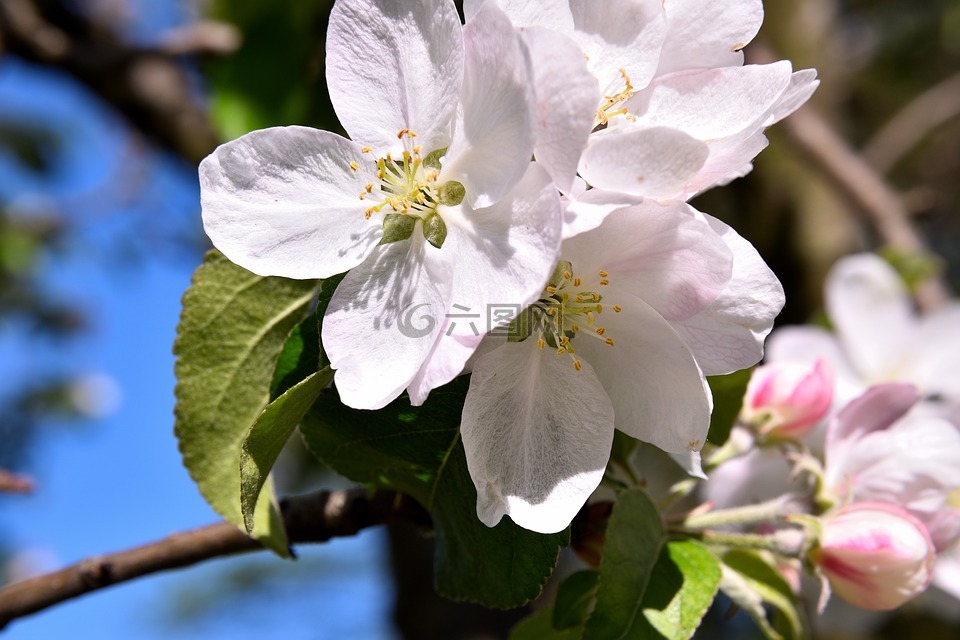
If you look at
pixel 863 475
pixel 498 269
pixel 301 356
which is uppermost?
pixel 498 269

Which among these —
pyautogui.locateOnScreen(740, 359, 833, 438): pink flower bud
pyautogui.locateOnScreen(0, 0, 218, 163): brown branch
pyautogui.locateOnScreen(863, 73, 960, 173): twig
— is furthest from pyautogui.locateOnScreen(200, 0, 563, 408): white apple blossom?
pyautogui.locateOnScreen(863, 73, 960, 173): twig

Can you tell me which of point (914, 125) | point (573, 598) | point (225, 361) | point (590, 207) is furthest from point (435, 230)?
point (914, 125)

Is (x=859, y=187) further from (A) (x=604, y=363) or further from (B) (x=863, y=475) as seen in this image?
(A) (x=604, y=363)

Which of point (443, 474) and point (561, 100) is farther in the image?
point (443, 474)

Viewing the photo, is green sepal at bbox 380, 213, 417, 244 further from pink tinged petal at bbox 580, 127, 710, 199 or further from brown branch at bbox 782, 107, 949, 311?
brown branch at bbox 782, 107, 949, 311

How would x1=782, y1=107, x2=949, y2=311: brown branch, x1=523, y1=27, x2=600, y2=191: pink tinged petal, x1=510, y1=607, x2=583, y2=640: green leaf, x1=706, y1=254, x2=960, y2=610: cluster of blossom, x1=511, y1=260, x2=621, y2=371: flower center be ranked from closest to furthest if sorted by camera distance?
1. x1=523, y1=27, x2=600, y2=191: pink tinged petal
2. x1=511, y1=260, x2=621, y2=371: flower center
3. x1=706, y1=254, x2=960, y2=610: cluster of blossom
4. x1=510, y1=607, x2=583, y2=640: green leaf
5. x1=782, y1=107, x2=949, y2=311: brown branch

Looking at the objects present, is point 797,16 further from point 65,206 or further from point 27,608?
point 65,206

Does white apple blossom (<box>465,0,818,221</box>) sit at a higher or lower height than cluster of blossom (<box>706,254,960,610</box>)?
higher

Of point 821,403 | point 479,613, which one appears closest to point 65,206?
point 479,613
